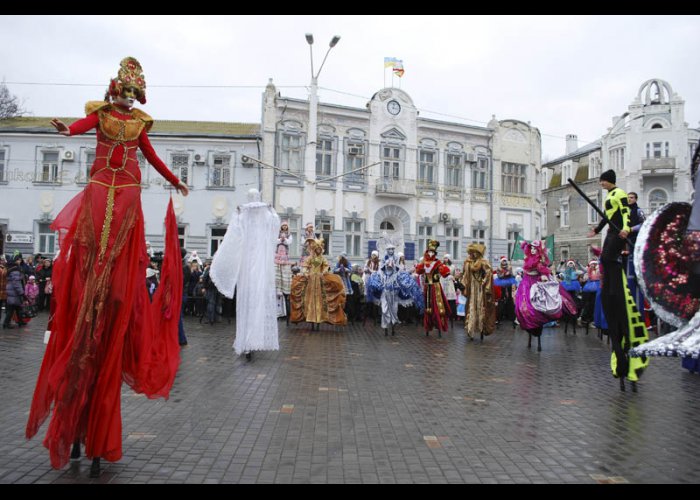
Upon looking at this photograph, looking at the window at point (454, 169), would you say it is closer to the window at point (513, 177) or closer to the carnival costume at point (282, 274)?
the window at point (513, 177)

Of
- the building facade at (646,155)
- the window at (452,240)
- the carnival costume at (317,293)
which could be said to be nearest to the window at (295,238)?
the window at (452,240)

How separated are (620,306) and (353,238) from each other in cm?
2692

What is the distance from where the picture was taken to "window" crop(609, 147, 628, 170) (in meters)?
43.3

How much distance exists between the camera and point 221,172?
31766mm

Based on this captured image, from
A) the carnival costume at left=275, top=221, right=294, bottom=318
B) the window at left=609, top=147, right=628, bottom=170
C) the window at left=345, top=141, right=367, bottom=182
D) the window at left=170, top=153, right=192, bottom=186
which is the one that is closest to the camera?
the carnival costume at left=275, top=221, right=294, bottom=318

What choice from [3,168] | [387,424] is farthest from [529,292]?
[3,168]

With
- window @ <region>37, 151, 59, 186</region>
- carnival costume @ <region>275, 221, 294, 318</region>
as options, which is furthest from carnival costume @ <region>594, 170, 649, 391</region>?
window @ <region>37, 151, 59, 186</region>

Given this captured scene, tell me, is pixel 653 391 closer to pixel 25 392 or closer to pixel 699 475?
pixel 699 475

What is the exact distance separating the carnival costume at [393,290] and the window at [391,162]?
64.7 ft

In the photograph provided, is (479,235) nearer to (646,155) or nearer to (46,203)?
(646,155)

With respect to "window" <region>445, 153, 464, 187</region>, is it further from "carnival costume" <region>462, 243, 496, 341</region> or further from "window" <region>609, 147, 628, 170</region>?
"carnival costume" <region>462, 243, 496, 341</region>

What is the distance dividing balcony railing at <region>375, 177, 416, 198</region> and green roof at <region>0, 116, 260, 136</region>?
805 cm

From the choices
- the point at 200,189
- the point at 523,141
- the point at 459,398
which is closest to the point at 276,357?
the point at 459,398

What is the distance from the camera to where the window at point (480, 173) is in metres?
37.0
